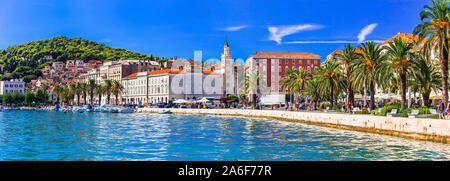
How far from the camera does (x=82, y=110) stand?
4053 inches

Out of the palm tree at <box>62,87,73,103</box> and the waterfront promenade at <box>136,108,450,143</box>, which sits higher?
the palm tree at <box>62,87,73,103</box>

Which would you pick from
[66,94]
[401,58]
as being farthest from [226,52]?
[401,58]

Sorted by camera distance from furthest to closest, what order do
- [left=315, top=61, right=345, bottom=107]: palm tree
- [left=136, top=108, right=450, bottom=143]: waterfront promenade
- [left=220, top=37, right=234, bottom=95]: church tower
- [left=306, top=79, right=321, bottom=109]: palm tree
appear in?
[left=220, top=37, right=234, bottom=95]: church tower, [left=306, top=79, right=321, bottom=109]: palm tree, [left=315, top=61, right=345, bottom=107]: palm tree, [left=136, top=108, right=450, bottom=143]: waterfront promenade

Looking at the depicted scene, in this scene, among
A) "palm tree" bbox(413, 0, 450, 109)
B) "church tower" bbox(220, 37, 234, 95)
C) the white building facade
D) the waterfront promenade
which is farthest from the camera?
the white building facade

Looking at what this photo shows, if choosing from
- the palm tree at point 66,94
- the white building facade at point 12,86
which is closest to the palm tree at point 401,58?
the palm tree at point 66,94

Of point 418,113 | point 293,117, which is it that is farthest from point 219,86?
point 418,113

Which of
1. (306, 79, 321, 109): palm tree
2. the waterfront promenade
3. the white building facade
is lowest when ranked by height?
the waterfront promenade

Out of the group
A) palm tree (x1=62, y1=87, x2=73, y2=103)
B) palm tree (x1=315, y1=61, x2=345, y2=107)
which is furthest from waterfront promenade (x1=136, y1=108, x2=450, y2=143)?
palm tree (x1=62, y1=87, x2=73, y2=103)

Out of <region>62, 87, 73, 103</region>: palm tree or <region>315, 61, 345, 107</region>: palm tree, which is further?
<region>62, 87, 73, 103</region>: palm tree

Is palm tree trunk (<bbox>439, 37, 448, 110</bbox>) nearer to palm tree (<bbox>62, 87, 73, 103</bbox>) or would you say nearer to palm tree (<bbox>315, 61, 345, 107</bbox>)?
palm tree (<bbox>315, 61, 345, 107</bbox>)

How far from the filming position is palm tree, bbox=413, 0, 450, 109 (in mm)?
29344

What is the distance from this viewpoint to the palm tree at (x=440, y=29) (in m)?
29.3

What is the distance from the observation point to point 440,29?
29.6 m

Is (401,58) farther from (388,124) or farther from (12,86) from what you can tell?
(12,86)
